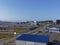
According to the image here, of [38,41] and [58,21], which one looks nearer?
[38,41]

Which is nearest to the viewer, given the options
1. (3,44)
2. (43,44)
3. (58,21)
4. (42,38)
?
(43,44)

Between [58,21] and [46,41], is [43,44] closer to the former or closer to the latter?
[46,41]

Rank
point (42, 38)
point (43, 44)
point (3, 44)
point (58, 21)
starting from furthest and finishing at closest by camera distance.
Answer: point (58, 21) < point (3, 44) < point (42, 38) < point (43, 44)

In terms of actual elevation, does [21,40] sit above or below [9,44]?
above

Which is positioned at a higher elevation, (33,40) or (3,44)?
(33,40)

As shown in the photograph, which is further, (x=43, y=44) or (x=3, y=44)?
(x=3, y=44)

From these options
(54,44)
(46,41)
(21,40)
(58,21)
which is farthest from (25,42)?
(58,21)

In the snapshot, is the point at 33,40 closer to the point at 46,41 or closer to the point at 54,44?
the point at 46,41

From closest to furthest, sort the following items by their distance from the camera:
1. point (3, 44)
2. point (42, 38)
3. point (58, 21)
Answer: point (42, 38) → point (3, 44) → point (58, 21)

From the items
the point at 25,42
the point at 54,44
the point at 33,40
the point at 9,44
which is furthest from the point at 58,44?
the point at 9,44
